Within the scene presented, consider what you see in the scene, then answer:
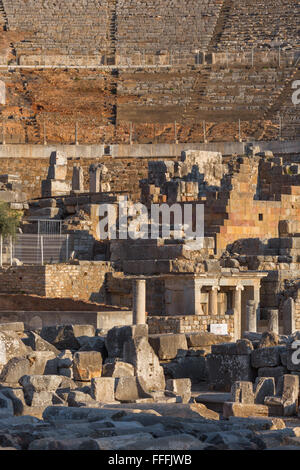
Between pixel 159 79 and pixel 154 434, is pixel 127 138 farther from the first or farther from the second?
pixel 154 434

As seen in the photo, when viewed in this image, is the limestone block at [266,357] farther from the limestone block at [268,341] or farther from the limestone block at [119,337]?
the limestone block at [119,337]

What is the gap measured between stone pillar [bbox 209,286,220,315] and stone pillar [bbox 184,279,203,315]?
0.27 meters

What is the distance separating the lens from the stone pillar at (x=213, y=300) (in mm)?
22045

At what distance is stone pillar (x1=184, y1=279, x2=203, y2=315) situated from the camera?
2189 cm

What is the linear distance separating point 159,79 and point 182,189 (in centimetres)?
1998

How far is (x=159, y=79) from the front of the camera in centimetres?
4922

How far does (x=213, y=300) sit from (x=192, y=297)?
513 millimetres

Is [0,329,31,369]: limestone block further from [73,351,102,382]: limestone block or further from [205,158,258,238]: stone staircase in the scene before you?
[205,158,258,238]: stone staircase

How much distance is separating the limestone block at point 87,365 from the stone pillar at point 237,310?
6.35m

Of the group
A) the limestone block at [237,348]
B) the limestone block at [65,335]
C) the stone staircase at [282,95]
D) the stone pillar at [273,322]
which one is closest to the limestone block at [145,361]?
the limestone block at [237,348]

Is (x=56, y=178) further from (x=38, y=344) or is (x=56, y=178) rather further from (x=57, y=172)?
(x=38, y=344)

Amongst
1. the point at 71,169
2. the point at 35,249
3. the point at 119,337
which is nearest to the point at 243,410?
the point at 119,337

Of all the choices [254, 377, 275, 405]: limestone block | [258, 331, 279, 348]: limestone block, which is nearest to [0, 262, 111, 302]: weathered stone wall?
[258, 331, 279, 348]: limestone block

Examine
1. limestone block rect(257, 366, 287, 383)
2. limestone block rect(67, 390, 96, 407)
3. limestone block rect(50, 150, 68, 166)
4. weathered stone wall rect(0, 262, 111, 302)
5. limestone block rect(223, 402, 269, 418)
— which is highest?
limestone block rect(50, 150, 68, 166)
